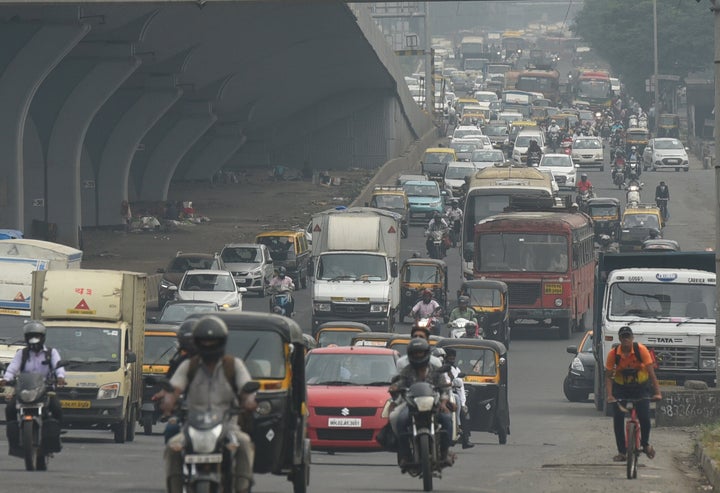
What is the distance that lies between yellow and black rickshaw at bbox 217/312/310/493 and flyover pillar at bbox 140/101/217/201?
208ft

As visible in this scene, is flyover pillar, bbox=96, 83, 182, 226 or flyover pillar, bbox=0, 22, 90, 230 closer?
flyover pillar, bbox=0, 22, 90, 230

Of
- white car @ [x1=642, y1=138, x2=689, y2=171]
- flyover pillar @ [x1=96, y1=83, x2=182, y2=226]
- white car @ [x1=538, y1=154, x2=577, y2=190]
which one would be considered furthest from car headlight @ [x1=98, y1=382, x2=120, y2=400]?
white car @ [x1=642, y1=138, x2=689, y2=171]

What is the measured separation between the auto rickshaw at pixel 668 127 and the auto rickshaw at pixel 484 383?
96.0 metres

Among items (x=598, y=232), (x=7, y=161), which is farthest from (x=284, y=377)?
(x=598, y=232)

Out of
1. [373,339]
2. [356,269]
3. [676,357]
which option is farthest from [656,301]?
[356,269]

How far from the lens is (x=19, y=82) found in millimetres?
51844

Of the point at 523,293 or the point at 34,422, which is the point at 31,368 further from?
the point at 523,293

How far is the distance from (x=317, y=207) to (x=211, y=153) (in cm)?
1794

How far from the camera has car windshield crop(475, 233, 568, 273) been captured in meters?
42.5

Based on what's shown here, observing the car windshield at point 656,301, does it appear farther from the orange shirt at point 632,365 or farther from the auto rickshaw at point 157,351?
the orange shirt at point 632,365

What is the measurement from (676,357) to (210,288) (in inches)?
713

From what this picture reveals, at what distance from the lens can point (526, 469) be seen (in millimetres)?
18516

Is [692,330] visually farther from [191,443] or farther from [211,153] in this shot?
[211,153]

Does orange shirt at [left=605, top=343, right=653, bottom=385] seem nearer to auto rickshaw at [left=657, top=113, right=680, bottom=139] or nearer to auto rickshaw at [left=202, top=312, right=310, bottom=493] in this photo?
auto rickshaw at [left=202, top=312, right=310, bottom=493]
